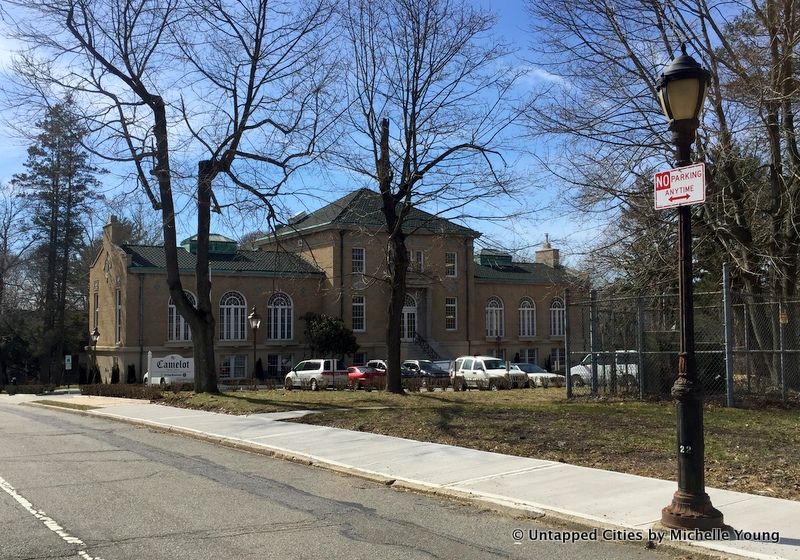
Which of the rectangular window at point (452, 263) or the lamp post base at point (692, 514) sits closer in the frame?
the lamp post base at point (692, 514)

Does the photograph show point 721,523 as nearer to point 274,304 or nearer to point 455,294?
point 274,304

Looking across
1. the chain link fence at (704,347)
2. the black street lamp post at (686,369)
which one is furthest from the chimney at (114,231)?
the black street lamp post at (686,369)

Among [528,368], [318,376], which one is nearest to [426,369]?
[528,368]

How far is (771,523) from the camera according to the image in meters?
6.58

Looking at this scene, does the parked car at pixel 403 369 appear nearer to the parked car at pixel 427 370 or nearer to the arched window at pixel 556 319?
the parked car at pixel 427 370

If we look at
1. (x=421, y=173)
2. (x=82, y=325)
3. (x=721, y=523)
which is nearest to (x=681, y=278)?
(x=721, y=523)

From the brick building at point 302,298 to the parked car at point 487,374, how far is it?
7.98 metres

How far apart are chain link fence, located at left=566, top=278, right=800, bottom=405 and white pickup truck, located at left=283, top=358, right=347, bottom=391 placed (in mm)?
15317

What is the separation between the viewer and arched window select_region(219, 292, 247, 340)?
4472 centimetres

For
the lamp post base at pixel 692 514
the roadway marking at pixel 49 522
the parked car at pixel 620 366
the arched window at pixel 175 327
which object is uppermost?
the arched window at pixel 175 327

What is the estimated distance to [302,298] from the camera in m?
47.6

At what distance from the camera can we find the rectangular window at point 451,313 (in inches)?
2041

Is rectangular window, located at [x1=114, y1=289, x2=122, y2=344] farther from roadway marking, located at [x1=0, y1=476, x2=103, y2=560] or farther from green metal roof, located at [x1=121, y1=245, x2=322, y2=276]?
roadway marking, located at [x1=0, y1=476, x2=103, y2=560]

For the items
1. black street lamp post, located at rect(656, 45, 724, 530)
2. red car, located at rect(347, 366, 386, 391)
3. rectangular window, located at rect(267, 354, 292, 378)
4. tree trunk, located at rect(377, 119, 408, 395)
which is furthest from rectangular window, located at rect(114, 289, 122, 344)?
black street lamp post, located at rect(656, 45, 724, 530)
